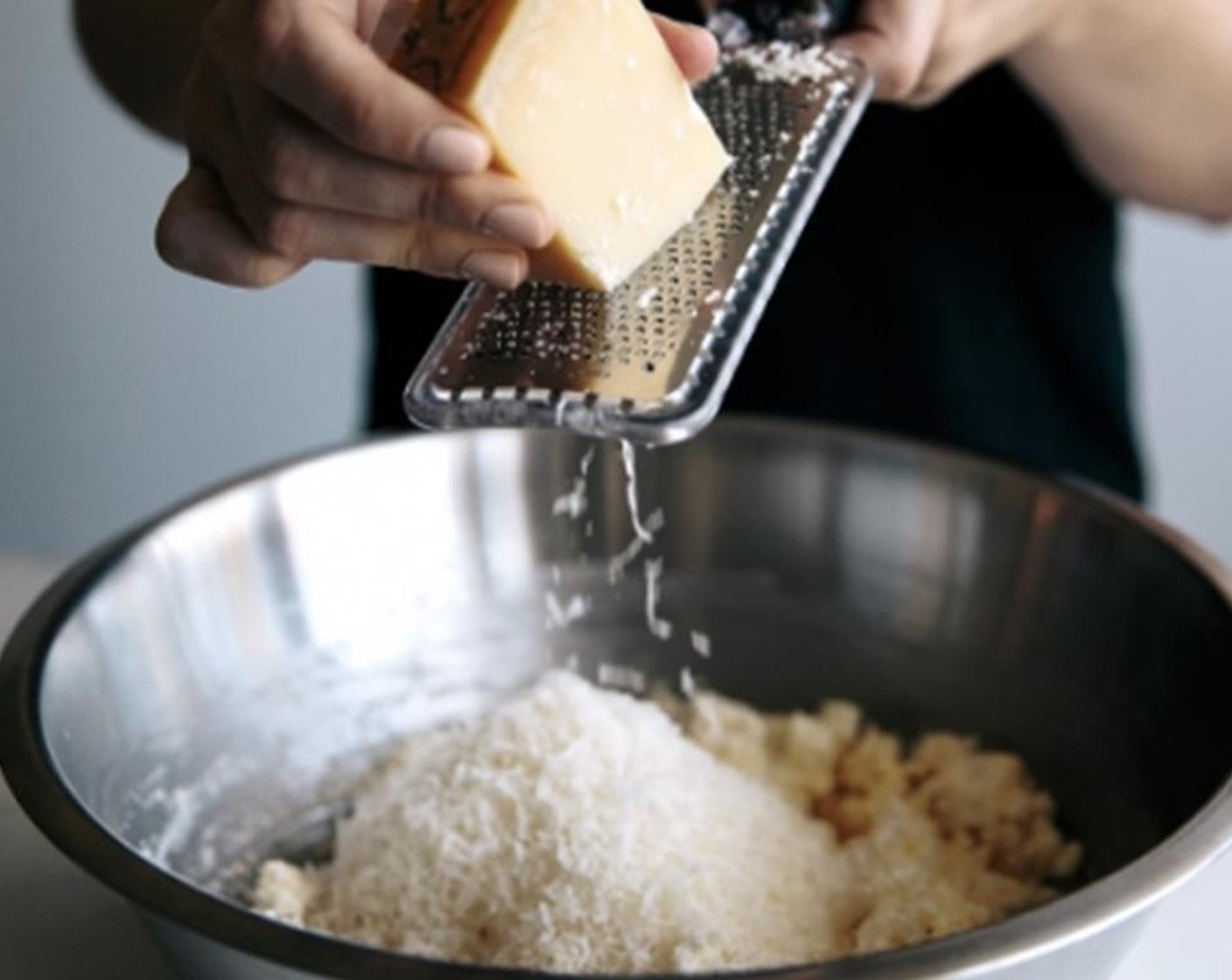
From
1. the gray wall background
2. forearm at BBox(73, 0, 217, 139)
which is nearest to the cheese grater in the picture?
forearm at BBox(73, 0, 217, 139)

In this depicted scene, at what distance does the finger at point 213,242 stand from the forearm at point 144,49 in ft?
1.54

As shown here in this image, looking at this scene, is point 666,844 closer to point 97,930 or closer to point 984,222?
point 97,930

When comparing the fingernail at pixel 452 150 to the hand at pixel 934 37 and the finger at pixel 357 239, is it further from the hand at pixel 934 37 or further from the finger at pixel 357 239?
the hand at pixel 934 37

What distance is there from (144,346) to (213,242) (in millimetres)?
1643

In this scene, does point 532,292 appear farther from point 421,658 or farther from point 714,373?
point 421,658

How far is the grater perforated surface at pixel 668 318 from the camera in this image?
75 centimetres

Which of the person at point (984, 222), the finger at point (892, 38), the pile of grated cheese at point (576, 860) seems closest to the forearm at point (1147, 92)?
the person at point (984, 222)

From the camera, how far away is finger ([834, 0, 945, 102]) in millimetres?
999

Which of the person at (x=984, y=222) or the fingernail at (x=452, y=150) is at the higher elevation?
the fingernail at (x=452, y=150)

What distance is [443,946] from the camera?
0.89 m

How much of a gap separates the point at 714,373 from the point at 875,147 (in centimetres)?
65

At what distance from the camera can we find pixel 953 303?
1.39 m

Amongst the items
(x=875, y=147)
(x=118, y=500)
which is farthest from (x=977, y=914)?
(x=118, y=500)

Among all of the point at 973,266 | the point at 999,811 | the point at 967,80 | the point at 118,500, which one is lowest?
the point at 118,500
